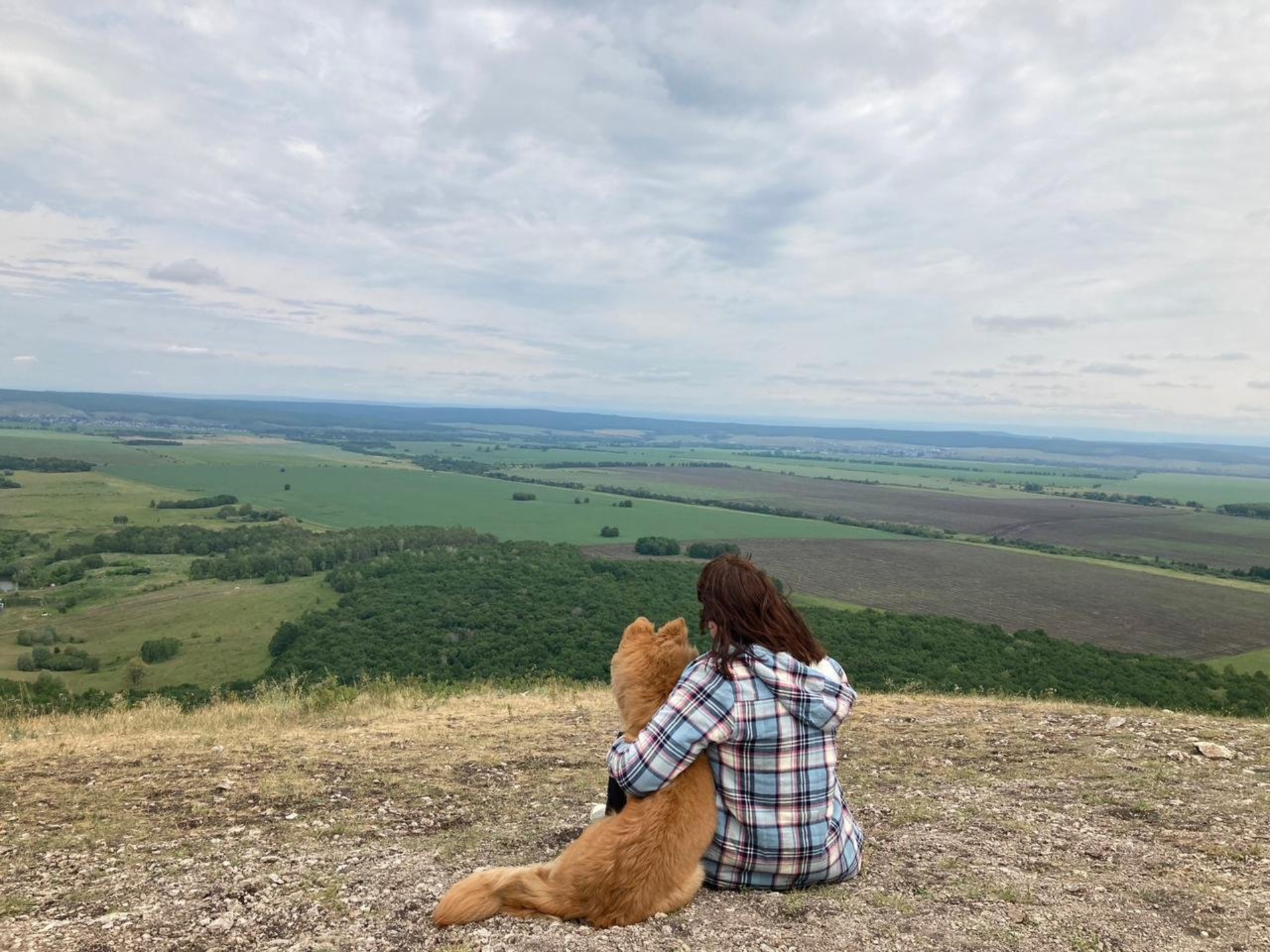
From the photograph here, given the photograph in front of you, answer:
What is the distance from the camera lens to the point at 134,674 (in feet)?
107

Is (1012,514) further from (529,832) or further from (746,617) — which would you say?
(746,617)

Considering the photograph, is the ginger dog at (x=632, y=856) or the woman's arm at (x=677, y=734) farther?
the ginger dog at (x=632, y=856)

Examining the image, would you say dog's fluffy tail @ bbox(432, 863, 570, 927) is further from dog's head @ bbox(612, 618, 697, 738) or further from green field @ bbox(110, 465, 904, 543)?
green field @ bbox(110, 465, 904, 543)

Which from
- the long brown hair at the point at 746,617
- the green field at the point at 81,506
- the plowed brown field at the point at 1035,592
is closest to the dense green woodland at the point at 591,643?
the plowed brown field at the point at 1035,592

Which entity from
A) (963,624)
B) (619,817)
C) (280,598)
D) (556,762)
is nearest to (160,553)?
(280,598)

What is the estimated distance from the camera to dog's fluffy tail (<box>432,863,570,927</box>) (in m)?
3.24

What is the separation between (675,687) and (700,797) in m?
0.54

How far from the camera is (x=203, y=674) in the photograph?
113 feet

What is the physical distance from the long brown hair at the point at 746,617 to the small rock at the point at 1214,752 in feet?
21.3

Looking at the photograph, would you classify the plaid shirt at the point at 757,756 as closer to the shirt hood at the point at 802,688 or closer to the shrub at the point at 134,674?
the shirt hood at the point at 802,688

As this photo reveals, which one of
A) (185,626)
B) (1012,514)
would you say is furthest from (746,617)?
(1012,514)

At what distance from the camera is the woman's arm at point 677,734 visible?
2.98 m

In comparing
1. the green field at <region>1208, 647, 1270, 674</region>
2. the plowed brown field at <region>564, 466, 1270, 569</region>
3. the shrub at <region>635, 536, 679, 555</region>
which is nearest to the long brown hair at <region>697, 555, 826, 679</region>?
the green field at <region>1208, 647, 1270, 674</region>

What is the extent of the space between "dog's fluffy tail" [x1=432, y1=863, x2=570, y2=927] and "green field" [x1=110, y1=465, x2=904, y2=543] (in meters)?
65.8
